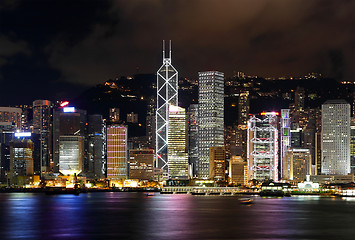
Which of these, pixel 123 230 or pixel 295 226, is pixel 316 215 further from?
pixel 123 230

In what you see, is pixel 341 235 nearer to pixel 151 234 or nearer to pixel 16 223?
pixel 151 234

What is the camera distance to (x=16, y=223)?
3612 inches

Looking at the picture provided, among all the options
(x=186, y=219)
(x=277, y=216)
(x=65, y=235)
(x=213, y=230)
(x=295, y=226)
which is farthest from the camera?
(x=277, y=216)

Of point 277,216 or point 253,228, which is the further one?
point 277,216

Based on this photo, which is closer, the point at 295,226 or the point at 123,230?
the point at 123,230

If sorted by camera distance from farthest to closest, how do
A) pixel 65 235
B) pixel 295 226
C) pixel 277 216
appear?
1. pixel 277 216
2. pixel 295 226
3. pixel 65 235

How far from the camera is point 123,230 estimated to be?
3216 inches

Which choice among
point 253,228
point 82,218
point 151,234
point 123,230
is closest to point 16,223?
point 82,218

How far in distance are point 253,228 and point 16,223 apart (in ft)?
111

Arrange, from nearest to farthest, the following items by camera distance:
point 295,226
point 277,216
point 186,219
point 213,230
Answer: point 213,230, point 295,226, point 186,219, point 277,216

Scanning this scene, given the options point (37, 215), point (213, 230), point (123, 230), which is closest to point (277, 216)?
point (213, 230)

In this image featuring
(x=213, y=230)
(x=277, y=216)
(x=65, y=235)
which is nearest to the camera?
(x=65, y=235)

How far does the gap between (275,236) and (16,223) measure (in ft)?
125

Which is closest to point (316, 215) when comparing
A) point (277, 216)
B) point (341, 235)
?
point (277, 216)
